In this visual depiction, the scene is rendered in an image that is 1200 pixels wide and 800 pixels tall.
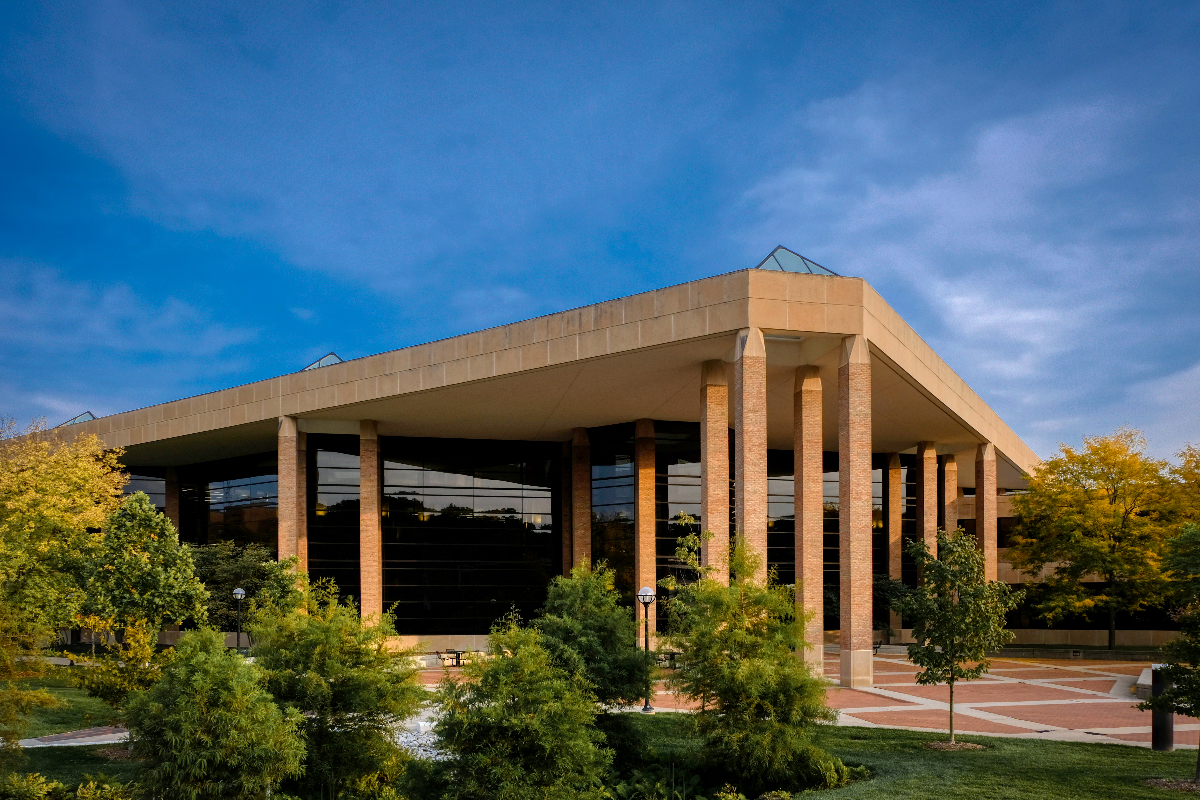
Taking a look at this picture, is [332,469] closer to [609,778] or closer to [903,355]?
[903,355]

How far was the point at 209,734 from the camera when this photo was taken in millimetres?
12289

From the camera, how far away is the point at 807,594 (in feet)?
80.2

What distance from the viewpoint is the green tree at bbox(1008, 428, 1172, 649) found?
117ft

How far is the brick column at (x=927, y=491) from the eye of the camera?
1692 inches

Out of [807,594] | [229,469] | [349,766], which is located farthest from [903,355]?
[229,469]

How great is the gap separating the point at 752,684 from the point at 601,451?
973 inches

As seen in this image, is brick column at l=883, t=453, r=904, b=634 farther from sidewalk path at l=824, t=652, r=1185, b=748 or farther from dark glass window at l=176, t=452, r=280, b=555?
dark glass window at l=176, t=452, r=280, b=555

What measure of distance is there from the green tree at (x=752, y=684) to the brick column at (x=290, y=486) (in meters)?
23.5

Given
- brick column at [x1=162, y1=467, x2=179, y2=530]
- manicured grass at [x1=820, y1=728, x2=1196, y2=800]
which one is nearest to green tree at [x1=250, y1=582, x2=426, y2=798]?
manicured grass at [x1=820, y1=728, x2=1196, y2=800]

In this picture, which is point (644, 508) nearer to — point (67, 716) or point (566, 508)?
point (566, 508)

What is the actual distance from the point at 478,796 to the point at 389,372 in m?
21.9

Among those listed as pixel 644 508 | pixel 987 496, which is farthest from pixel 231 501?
pixel 987 496

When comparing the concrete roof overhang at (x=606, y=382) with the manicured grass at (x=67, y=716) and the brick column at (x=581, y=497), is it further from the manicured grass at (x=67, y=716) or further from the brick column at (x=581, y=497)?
the manicured grass at (x=67, y=716)

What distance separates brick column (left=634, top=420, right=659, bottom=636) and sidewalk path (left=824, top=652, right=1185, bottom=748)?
700 centimetres
